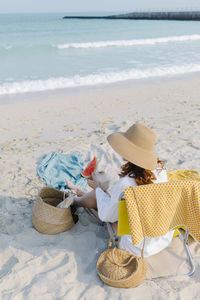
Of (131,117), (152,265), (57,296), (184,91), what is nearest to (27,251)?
(57,296)

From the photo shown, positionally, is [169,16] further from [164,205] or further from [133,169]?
[164,205]

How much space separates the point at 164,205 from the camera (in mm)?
2062

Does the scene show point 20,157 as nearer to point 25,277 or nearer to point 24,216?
point 24,216

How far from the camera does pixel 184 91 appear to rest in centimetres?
797

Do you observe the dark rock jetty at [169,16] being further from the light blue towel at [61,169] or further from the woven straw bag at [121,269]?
the woven straw bag at [121,269]

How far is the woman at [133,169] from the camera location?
83.2 inches

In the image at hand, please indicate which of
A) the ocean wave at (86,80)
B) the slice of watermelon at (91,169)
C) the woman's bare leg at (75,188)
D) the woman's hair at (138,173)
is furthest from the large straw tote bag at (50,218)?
the ocean wave at (86,80)

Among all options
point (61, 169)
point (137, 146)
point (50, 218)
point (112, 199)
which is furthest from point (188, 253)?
point (61, 169)

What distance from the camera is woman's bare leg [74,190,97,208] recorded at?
2.72 meters

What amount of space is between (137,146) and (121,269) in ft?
2.96

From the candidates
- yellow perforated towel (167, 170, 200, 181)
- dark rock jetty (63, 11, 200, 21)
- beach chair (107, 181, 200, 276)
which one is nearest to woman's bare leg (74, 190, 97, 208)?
beach chair (107, 181, 200, 276)

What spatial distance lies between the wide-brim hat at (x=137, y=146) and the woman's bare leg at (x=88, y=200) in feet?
2.25

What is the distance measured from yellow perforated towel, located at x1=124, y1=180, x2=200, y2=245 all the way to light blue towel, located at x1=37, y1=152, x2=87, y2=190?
1.72 metres

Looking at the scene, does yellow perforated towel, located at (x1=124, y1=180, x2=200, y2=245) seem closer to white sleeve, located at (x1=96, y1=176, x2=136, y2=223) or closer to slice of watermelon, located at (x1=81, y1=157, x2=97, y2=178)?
white sleeve, located at (x1=96, y1=176, x2=136, y2=223)
